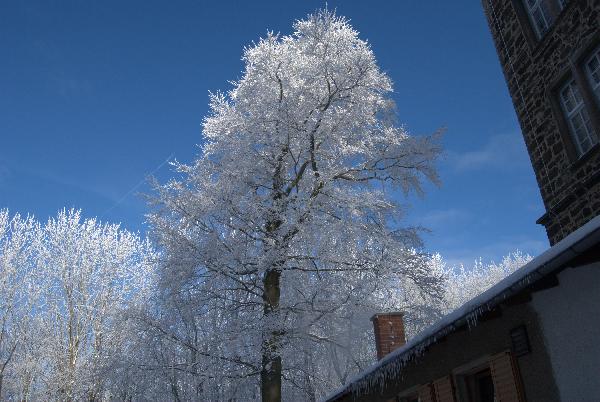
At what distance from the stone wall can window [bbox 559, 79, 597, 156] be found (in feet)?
0.38

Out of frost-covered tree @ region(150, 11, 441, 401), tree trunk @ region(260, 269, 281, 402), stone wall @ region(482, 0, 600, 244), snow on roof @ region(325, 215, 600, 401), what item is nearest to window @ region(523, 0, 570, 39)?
stone wall @ region(482, 0, 600, 244)

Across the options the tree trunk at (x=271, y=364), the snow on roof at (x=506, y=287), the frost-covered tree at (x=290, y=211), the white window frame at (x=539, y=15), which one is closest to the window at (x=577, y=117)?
the white window frame at (x=539, y=15)

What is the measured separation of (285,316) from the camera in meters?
11.8

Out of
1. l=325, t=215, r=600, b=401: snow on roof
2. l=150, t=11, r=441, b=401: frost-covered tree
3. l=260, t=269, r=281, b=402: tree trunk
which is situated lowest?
l=325, t=215, r=600, b=401: snow on roof

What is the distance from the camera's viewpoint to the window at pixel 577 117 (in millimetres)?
9477

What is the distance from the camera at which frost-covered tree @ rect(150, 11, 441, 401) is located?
1166cm

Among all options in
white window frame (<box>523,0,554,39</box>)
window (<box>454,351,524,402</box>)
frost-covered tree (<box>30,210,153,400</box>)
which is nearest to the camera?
window (<box>454,351,524,402</box>)

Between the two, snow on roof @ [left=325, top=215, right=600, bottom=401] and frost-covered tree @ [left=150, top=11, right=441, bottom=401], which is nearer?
snow on roof @ [left=325, top=215, right=600, bottom=401]

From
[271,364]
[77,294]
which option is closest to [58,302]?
[77,294]

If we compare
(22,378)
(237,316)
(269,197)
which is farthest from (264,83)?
→ (22,378)

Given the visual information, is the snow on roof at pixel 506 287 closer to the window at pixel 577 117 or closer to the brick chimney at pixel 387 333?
the brick chimney at pixel 387 333

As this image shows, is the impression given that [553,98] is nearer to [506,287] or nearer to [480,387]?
[480,387]

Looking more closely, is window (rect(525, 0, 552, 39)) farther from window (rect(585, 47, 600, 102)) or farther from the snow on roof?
the snow on roof

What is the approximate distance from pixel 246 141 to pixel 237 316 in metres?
4.01
